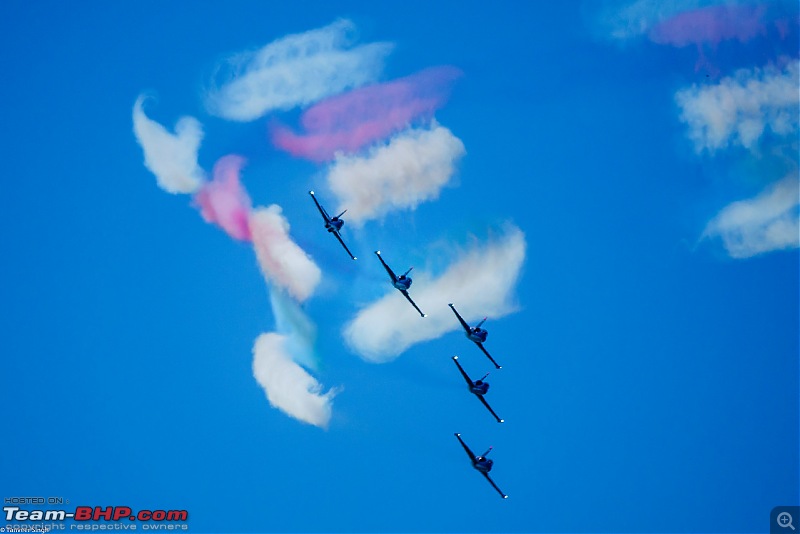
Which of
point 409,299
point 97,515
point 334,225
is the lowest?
point 97,515

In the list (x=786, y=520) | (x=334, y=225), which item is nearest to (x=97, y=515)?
(x=334, y=225)

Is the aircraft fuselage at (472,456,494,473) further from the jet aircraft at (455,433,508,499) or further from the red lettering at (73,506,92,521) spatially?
the red lettering at (73,506,92,521)

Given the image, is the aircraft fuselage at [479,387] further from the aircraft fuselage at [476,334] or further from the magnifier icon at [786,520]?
the magnifier icon at [786,520]

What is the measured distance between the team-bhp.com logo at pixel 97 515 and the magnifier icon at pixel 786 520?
163ft

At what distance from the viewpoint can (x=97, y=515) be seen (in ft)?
283

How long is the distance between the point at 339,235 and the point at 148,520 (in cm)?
2842

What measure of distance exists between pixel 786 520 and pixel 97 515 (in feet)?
186

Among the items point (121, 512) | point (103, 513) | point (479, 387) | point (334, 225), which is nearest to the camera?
point (103, 513)

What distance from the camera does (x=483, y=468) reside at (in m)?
92.8

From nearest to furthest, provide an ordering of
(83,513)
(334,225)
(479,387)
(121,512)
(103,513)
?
(83,513) → (103,513) → (121,512) → (334,225) → (479,387)

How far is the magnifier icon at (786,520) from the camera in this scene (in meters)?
86.3

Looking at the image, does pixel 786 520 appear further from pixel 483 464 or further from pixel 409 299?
pixel 409 299

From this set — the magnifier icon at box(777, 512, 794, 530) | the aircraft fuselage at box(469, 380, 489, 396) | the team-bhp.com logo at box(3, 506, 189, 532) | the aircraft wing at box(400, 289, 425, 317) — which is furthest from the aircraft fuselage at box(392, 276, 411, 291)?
the magnifier icon at box(777, 512, 794, 530)

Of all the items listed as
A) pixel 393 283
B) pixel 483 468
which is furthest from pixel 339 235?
pixel 483 468
